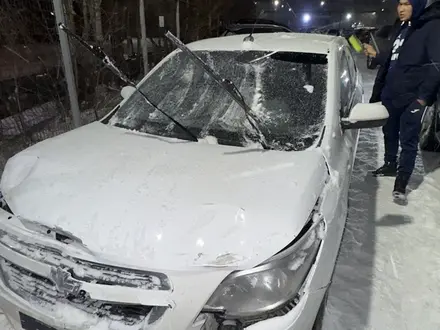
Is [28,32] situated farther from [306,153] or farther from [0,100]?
[306,153]

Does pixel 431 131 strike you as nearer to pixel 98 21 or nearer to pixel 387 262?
pixel 387 262

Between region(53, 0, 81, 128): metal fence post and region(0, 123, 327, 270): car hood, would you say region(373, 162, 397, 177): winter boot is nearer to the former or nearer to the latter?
region(0, 123, 327, 270): car hood

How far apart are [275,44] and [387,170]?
2442 millimetres

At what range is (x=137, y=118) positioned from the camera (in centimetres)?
265

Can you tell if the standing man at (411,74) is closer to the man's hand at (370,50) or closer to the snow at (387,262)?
the man's hand at (370,50)

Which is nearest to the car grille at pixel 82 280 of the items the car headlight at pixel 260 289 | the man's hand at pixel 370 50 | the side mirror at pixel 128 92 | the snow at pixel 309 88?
the car headlight at pixel 260 289

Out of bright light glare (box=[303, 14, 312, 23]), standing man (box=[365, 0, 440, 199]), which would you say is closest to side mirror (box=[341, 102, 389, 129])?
standing man (box=[365, 0, 440, 199])

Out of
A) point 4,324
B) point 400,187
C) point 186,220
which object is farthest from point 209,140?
point 400,187

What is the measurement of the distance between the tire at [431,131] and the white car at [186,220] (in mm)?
2911

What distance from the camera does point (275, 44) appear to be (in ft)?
9.28

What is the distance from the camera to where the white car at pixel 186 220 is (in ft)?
4.82

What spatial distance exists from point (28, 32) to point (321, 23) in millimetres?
13523

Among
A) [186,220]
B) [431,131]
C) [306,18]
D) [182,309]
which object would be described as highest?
[306,18]

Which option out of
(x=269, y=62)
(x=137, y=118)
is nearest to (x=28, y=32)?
(x=137, y=118)
